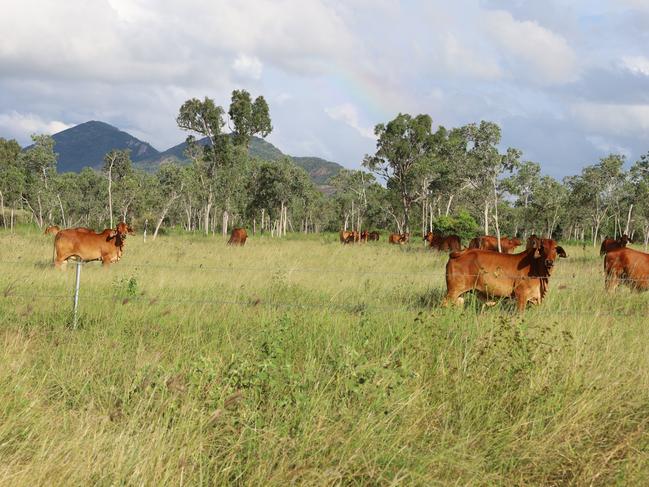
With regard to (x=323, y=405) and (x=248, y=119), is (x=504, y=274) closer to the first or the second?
(x=323, y=405)

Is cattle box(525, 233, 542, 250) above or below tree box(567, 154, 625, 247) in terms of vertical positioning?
below

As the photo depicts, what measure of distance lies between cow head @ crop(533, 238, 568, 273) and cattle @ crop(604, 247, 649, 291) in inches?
82.8

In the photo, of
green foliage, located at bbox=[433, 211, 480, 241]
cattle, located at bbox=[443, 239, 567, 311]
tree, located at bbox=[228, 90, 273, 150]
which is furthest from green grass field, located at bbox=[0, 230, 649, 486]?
tree, located at bbox=[228, 90, 273, 150]

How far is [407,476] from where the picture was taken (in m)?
3.16

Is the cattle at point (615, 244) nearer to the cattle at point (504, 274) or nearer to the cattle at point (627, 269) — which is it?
the cattle at point (627, 269)

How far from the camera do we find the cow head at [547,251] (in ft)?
26.5

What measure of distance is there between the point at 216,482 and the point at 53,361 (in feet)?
8.56

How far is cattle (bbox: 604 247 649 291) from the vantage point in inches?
380

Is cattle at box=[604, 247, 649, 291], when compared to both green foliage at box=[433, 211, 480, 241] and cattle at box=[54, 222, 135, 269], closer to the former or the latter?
cattle at box=[54, 222, 135, 269]

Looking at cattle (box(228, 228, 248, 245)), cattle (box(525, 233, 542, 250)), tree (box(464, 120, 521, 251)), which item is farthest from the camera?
tree (box(464, 120, 521, 251))

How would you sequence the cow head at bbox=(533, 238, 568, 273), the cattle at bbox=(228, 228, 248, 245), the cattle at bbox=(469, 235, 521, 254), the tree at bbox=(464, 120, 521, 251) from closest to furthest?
the cow head at bbox=(533, 238, 568, 273) < the cattle at bbox=(469, 235, 521, 254) < the cattle at bbox=(228, 228, 248, 245) < the tree at bbox=(464, 120, 521, 251)

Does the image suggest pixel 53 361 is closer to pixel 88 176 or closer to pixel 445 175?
pixel 445 175

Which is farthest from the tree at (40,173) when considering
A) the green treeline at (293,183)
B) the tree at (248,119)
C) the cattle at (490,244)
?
the cattle at (490,244)

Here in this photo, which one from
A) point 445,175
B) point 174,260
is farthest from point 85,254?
point 445,175
